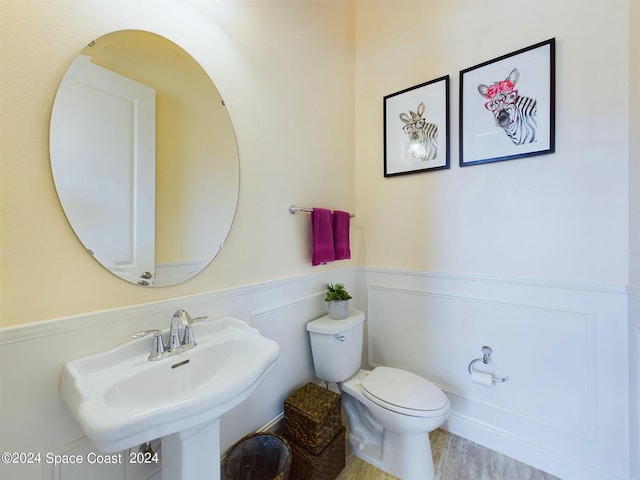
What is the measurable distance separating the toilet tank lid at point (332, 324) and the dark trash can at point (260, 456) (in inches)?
20.6

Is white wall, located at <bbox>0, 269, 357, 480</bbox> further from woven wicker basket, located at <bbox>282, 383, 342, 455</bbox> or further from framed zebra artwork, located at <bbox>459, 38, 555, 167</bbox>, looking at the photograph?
framed zebra artwork, located at <bbox>459, 38, 555, 167</bbox>

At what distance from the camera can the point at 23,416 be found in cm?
71

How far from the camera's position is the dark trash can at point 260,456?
1.16m

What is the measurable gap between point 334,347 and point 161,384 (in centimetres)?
89

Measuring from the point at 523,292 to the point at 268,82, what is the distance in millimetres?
1745

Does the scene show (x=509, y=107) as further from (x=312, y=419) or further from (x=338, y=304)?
(x=312, y=419)

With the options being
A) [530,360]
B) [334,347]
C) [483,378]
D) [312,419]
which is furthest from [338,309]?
[530,360]

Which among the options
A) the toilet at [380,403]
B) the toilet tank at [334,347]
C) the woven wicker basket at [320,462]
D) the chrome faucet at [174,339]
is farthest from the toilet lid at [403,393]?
the chrome faucet at [174,339]

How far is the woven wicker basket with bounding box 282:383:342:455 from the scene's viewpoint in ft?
4.02

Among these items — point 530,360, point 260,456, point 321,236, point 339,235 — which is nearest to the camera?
point 260,456

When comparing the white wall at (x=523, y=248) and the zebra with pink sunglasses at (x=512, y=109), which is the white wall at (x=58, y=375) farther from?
the zebra with pink sunglasses at (x=512, y=109)

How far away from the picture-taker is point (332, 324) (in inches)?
60.2

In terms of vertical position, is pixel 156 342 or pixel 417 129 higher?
pixel 417 129

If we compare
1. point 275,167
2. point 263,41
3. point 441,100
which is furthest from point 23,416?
point 441,100
